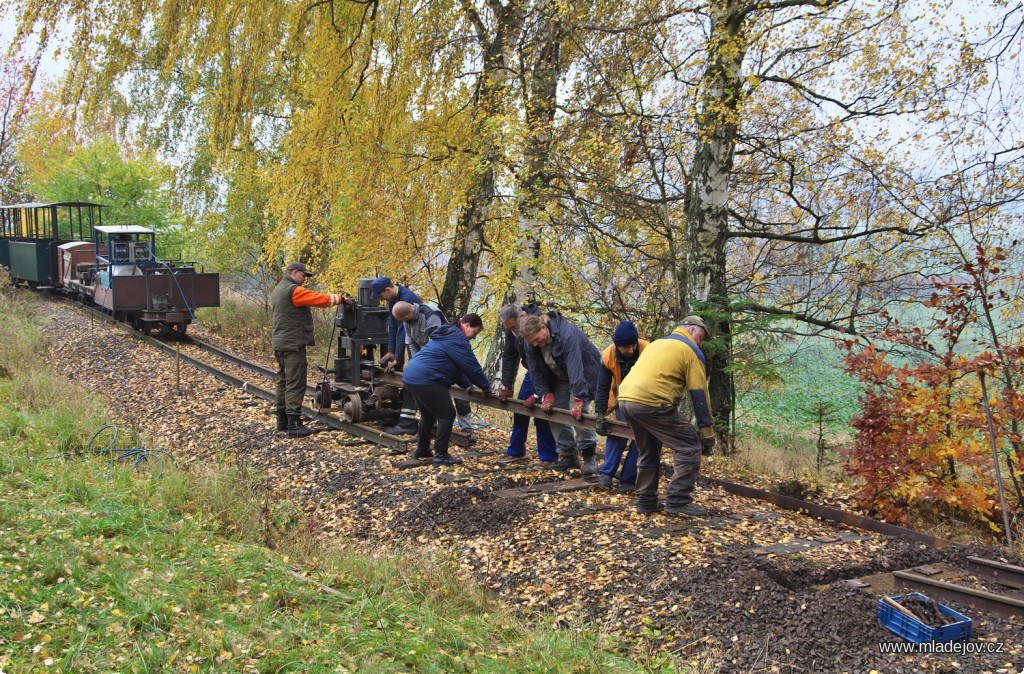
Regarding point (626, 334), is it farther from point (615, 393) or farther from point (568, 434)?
point (568, 434)

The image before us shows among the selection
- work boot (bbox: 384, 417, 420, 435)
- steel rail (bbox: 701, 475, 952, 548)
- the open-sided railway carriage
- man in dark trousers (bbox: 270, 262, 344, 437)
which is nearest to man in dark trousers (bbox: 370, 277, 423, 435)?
work boot (bbox: 384, 417, 420, 435)

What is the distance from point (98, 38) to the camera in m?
8.95

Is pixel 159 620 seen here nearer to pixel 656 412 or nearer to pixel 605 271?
pixel 656 412

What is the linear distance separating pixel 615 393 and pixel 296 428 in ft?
14.7

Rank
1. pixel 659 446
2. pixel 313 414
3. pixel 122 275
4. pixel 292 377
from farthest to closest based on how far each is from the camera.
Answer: pixel 122 275
pixel 313 414
pixel 292 377
pixel 659 446

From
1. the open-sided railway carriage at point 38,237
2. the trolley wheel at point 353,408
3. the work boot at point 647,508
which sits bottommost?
the work boot at point 647,508

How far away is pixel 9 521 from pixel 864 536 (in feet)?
22.4

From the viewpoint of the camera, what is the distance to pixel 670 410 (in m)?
6.41

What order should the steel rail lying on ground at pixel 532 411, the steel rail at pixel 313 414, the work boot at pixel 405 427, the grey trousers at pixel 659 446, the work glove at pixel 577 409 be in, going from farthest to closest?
the work boot at pixel 405 427 → the steel rail at pixel 313 414 → the work glove at pixel 577 409 → the steel rail lying on ground at pixel 532 411 → the grey trousers at pixel 659 446

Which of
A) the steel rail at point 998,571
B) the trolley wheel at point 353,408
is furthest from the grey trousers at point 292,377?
the steel rail at point 998,571

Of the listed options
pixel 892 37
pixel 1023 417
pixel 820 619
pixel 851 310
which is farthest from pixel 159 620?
pixel 892 37

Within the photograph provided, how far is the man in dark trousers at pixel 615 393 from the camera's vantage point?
7.02 metres

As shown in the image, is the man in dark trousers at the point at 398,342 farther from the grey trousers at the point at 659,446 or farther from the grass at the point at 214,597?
the grey trousers at the point at 659,446

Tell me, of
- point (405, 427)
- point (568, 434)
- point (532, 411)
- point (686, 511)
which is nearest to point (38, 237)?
point (405, 427)
